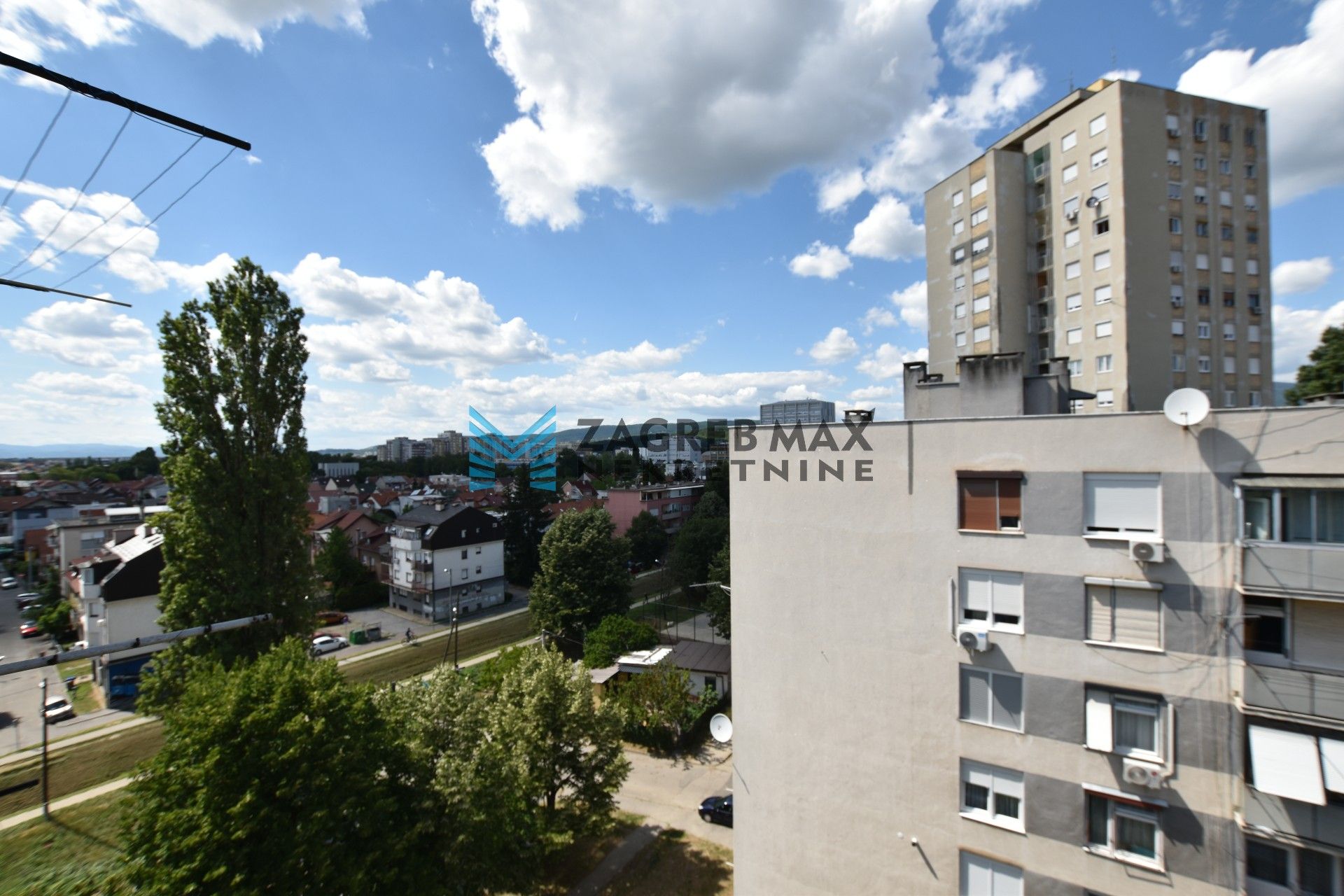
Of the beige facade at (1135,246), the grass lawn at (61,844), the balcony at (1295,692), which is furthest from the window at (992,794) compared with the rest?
the grass lawn at (61,844)

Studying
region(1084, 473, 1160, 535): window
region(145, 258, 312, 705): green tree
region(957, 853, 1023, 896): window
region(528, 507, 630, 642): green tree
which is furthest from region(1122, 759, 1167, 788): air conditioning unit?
region(528, 507, 630, 642): green tree

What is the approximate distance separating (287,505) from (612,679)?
14981 millimetres

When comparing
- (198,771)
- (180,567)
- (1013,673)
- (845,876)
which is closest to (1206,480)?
(1013,673)

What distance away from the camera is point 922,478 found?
842 centimetres

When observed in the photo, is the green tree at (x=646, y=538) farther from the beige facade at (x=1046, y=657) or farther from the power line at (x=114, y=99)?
the power line at (x=114, y=99)

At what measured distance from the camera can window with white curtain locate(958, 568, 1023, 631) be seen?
25.7ft

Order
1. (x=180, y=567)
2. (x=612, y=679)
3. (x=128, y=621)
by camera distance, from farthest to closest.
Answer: (x=128, y=621), (x=612, y=679), (x=180, y=567)

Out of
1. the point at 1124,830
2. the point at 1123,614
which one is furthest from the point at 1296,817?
the point at 1123,614

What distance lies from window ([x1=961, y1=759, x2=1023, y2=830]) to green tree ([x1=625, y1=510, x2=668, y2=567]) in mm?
41162

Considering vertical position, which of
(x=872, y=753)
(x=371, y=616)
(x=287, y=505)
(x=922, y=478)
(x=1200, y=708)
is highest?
(x=922, y=478)

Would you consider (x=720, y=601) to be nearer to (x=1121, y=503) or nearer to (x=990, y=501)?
(x=990, y=501)

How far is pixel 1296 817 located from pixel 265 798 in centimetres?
1375

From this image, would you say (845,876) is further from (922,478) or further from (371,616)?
(371,616)

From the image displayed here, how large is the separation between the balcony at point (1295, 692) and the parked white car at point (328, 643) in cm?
3684
